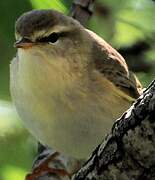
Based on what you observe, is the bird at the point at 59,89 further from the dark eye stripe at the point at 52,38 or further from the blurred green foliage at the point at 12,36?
the blurred green foliage at the point at 12,36

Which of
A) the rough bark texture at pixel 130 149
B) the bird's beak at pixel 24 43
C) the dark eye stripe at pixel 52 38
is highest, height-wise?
the rough bark texture at pixel 130 149

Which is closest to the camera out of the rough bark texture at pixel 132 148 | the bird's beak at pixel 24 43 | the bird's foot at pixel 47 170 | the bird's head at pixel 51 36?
the rough bark texture at pixel 132 148

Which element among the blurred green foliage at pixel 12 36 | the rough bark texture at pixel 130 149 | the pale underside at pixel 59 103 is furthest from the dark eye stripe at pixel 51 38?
the rough bark texture at pixel 130 149

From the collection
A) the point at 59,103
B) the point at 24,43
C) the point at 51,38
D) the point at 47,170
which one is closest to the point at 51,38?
the point at 51,38

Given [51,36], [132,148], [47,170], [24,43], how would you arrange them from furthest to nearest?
1. [47,170]
2. [51,36]
3. [24,43]
4. [132,148]

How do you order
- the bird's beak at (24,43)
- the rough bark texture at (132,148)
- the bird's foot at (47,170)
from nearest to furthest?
the rough bark texture at (132,148) < the bird's beak at (24,43) < the bird's foot at (47,170)

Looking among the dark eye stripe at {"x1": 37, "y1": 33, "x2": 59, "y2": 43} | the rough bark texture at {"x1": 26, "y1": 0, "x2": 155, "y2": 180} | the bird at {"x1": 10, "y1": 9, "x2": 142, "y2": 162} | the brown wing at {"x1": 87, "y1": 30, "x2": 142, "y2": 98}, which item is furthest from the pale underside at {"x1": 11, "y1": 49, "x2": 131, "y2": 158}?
the rough bark texture at {"x1": 26, "y1": 0, "x2": 155, "y2": 180}

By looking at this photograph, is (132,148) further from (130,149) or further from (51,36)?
(51,36)
